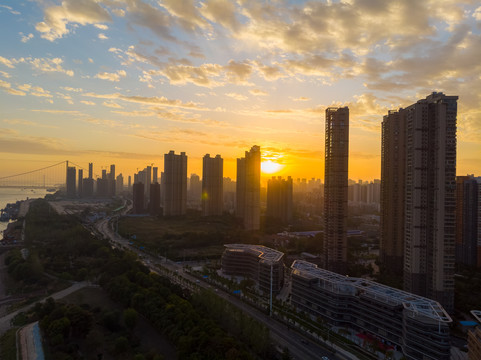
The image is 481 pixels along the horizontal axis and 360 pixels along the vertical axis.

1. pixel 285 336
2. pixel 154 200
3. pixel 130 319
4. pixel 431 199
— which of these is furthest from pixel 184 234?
pixel 431 199

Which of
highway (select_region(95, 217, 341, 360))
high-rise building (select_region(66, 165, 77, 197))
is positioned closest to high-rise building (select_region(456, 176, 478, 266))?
highway (select_region(95, 217, 341, 360))

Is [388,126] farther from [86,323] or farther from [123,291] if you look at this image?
[86,323]

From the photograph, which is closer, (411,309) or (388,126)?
(411,309)

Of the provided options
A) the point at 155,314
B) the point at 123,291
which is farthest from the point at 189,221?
the point at 155,314

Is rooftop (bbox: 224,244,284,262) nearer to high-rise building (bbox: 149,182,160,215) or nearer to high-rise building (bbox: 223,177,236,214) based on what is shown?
high-rise building (bbox: 223,177,236,214)

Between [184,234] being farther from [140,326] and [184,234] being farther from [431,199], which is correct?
[431,199]

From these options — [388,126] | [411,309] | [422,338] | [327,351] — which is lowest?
[327,351]
